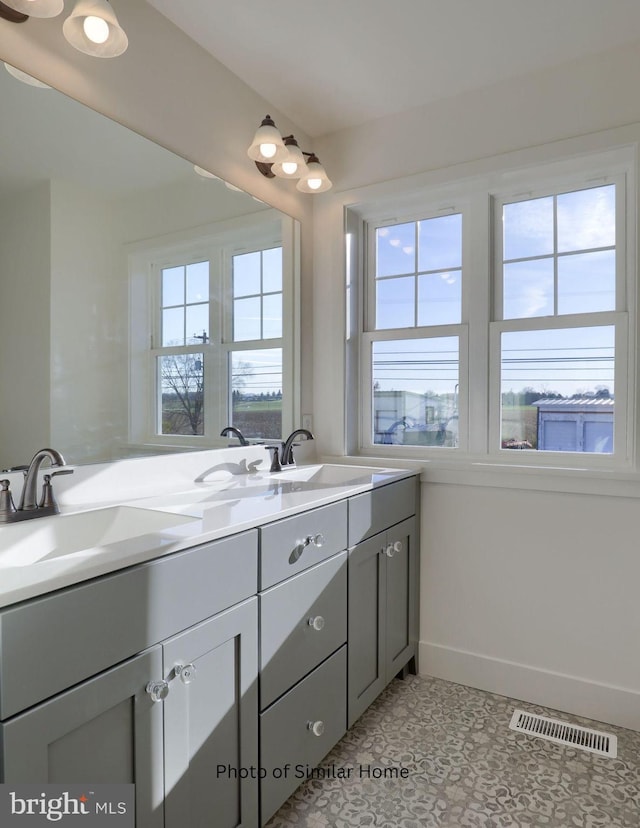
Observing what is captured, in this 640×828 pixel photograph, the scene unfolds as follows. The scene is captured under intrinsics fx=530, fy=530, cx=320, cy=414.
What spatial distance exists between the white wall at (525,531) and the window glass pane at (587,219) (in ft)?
0.68

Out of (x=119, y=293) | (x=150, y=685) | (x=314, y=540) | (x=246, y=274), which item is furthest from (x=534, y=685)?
(x=119, y=293)

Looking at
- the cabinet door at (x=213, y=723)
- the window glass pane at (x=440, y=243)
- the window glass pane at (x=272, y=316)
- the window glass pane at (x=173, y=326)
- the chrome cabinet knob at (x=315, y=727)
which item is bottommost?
the chrome cabinet knob at (x=315, y=727)

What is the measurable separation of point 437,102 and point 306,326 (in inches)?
45.3

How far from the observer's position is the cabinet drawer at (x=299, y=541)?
141 cm

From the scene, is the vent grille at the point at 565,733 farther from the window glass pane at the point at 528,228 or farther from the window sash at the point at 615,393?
the window glass pane at the point at 528,228

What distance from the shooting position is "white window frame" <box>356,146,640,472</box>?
6.84 feet

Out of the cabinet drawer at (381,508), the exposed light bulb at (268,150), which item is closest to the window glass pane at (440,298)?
the cabinet drawer at (381,508)

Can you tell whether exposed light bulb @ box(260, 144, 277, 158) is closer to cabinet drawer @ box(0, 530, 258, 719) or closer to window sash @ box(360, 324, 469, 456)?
window sash @ box(360, 324, 469, 456)

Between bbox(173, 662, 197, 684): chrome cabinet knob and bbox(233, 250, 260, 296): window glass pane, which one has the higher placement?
bbox(233, 250, 260, 296): window glass pane

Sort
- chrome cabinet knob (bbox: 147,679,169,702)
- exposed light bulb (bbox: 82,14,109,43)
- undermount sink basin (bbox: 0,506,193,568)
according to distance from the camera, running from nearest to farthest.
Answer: chrome cabinet knob (bbox: 147,679,169,702), undermount sink basin (bbox: 0,506,193,568), exposed light bulb (bbox: 82,14,109,43)

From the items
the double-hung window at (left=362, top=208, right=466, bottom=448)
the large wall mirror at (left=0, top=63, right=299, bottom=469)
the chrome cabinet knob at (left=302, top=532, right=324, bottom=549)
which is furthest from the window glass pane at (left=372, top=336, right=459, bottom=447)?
the chrome cabinet knob at (left=302, top=532, right=324, bottom=549)

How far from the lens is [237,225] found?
2.21 meters

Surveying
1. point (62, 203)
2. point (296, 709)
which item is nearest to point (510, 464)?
point (296, 709)

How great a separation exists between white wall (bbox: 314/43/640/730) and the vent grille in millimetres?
109
